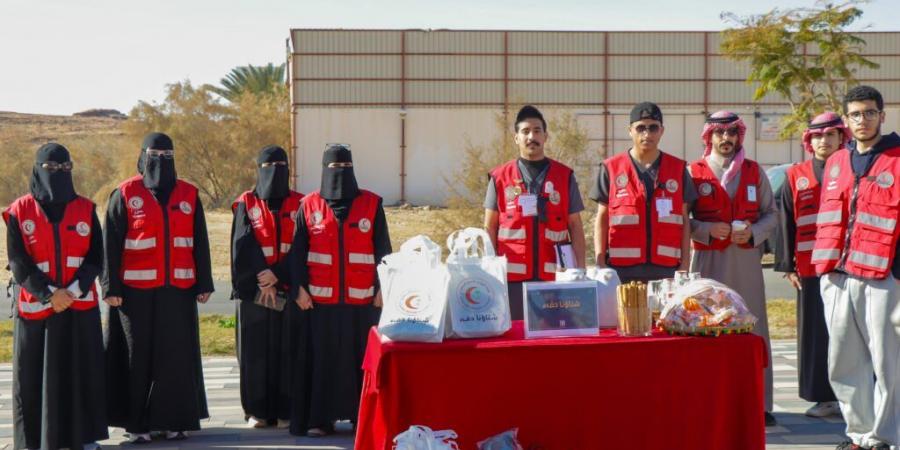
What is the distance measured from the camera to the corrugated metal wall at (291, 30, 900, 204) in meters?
38.8

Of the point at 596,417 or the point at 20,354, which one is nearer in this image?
the point at 596,417

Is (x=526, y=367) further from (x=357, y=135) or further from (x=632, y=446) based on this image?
(x=357, y=135)

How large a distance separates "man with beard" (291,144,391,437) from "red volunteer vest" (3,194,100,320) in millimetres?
1328

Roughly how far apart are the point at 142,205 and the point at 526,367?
3021mm

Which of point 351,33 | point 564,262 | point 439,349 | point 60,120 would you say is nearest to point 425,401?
point 439,349

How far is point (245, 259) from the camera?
300 inches

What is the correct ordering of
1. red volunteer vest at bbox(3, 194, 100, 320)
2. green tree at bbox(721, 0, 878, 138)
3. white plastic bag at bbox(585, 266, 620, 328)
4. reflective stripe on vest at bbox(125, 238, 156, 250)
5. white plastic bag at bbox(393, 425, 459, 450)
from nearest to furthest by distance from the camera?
white plastic bag at bbox(393, 425, 459, 450) → white plastic bag at bbox(585, 266, 620, 328) → red volunteer vest at bbox(3, 194, 100, 320) → reflective stripe on vest at bbox(125, 238, 156, 250) → green tree at bbox(721, 0, 878, 138)

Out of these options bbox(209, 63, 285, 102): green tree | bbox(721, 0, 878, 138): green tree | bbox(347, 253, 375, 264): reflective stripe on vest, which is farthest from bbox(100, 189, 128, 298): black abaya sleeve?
bbox(209, 63, 285, 102): green tree

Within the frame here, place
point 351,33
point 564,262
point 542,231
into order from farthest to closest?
point 351,33 → point 542,231 → point 564,262

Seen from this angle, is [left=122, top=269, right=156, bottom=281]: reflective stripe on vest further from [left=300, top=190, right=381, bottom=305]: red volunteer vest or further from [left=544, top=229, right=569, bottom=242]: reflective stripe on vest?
[left=544, top=229, right=569, bottom=242]: reflective stripe on vest

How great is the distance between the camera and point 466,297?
5.48 m

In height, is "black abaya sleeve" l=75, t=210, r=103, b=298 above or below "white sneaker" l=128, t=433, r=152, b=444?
above

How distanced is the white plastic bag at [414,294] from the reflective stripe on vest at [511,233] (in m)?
1.64

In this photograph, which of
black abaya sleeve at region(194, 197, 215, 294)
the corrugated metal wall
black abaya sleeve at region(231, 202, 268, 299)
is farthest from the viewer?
the corrugated metal wall
